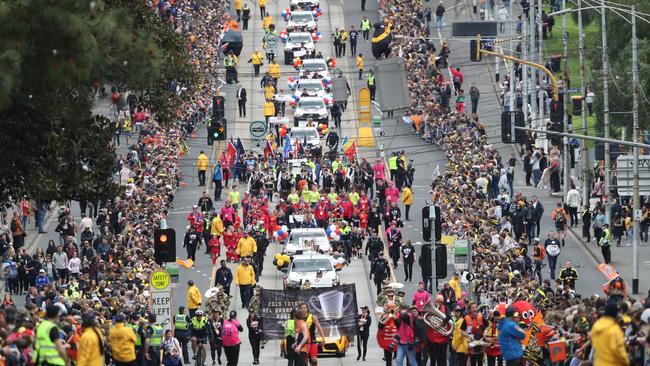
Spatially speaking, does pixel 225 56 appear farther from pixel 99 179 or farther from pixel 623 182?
pixel 99 179

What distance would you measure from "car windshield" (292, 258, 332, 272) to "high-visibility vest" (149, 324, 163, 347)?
15044mm

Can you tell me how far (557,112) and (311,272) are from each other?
12.8 meters

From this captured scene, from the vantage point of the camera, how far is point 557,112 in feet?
216

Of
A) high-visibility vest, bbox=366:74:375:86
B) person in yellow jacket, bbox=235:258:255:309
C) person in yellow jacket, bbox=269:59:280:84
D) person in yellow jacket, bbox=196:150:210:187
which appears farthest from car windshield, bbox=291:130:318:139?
person in yellow jacket, bbox=235:258:255:309

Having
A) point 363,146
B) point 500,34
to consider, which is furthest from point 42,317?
point 500,34

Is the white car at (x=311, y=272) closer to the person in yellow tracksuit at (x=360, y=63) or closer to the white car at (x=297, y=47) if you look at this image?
the person in yellow tracksuit at (x=360, y=63)

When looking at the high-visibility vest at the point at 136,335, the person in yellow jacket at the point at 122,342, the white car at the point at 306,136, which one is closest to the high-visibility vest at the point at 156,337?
the high-visibility vest at the point at 136,335

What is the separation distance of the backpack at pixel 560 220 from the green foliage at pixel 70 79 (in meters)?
18.5

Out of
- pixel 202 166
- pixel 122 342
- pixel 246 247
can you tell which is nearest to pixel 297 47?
pixel 202 166

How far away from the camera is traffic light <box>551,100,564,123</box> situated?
2569 inches

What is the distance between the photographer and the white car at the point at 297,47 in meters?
94.7

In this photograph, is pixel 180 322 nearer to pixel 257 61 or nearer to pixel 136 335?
pixel 136 335

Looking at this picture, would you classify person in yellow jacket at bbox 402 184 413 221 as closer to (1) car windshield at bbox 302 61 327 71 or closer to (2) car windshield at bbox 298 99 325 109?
(2) car windshield at bbox 298 99 325 109

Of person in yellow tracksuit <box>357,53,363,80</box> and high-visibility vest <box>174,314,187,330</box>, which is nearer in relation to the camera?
high-visibility vest <box>174,314,187,330</box>
